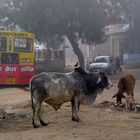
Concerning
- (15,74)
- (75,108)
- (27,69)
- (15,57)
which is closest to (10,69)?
(15,74)

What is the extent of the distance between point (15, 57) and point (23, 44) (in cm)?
87

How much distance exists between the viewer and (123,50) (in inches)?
2026

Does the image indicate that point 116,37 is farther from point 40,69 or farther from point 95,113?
point 95,113

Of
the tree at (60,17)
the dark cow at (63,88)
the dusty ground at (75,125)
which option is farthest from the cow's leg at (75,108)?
the tree at (60,17)

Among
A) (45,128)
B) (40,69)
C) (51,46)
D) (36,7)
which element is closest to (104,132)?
(45,128)

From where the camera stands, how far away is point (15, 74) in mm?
23234

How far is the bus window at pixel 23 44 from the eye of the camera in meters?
23.3

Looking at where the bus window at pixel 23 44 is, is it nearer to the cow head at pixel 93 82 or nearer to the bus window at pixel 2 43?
the bus window at pixel 2 43

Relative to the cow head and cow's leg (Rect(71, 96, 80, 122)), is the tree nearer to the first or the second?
the cow head

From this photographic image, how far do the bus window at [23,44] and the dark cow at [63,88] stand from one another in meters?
11.7

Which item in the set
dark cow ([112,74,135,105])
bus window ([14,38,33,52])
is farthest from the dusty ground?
bus window ([14,38,33,52])

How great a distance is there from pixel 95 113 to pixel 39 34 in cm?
2466

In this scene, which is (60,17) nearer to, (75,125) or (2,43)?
(2,43)

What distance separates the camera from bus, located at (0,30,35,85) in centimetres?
2297
